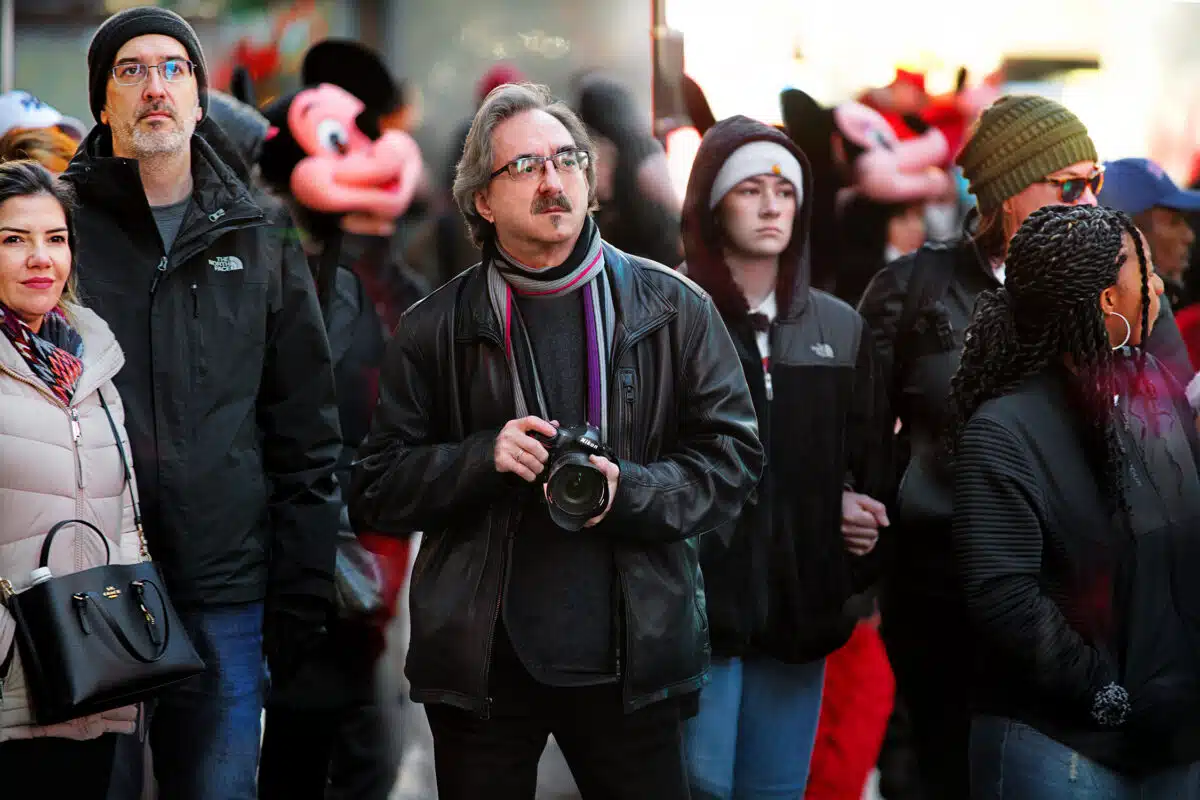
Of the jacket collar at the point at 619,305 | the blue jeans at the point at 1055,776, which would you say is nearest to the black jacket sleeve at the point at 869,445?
the jacket collar at the point at 619,305

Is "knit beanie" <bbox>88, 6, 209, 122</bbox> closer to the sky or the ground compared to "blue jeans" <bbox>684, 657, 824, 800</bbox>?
closer to the sky

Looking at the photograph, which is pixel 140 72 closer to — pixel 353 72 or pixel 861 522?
pixel 861 522

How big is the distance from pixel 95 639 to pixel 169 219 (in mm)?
1064

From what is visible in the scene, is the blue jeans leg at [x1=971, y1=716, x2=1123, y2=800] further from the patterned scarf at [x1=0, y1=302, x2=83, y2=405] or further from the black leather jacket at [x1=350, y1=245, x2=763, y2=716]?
the patterned scarf at [x1=0, y1=302, x2=83, y2=405]

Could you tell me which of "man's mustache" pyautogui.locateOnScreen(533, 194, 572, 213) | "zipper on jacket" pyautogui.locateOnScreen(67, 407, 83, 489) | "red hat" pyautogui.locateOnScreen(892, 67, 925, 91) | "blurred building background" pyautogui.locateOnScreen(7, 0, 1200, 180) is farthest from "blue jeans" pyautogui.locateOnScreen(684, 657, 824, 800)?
"red hat" pyautogui.locateOnScreen(892, 67, 925, 91)

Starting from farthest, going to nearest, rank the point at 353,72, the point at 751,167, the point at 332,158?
the point at 353,72 < the point at 332,158 < the point at 751,167

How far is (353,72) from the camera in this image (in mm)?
6438

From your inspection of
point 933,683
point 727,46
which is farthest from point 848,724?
point 727,46

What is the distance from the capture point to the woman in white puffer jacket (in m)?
3.44

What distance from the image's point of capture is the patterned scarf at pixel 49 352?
3.54m

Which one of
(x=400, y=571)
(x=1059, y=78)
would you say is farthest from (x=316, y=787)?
(x=1059, y=78)

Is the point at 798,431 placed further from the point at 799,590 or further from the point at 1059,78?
the point at 1059,78

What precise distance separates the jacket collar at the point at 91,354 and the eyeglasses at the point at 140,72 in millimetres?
564

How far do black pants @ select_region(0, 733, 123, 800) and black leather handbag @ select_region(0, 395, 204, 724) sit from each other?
9 centimetres
